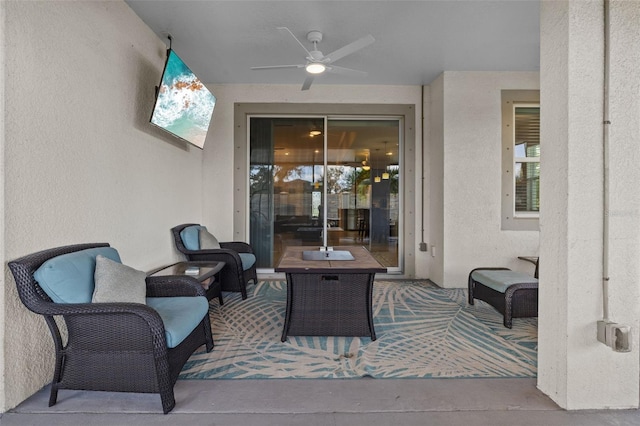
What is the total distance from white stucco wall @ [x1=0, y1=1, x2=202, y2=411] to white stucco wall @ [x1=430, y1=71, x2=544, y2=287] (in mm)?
3634

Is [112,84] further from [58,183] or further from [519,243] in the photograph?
[519,243]

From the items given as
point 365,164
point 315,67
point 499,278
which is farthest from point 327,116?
point 499,278

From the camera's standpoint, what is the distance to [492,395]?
1.96m

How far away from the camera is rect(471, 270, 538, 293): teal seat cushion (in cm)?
312

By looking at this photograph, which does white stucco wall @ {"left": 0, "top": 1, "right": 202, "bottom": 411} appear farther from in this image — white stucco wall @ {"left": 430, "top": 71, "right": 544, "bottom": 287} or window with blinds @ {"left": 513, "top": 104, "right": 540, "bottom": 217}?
window with blinds @ {"left": 513, "top": 104, "right": 540, "bottom": 217}

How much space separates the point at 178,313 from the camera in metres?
2.04

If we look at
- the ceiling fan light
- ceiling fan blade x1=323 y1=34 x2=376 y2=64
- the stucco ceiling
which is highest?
the stucco ceiling

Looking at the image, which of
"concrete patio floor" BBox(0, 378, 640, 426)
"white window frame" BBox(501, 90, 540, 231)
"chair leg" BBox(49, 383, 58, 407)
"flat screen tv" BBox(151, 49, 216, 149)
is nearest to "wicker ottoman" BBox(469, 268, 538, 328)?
"concrete patio floor" BBox(0, 378, 640, 426)

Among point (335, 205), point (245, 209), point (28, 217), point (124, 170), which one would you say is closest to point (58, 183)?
point (28, 217)

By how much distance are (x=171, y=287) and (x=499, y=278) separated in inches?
118

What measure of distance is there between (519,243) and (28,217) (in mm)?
5221

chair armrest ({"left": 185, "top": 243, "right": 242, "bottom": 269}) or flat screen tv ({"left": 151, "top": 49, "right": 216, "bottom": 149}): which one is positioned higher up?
flat screen tv ({"left": 151, "top": 49, "right": 216, "bottom": 149})

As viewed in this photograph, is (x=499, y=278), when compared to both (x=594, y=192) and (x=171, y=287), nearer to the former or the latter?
(x=594, y=192)

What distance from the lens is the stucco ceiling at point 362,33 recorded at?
9.96ft
